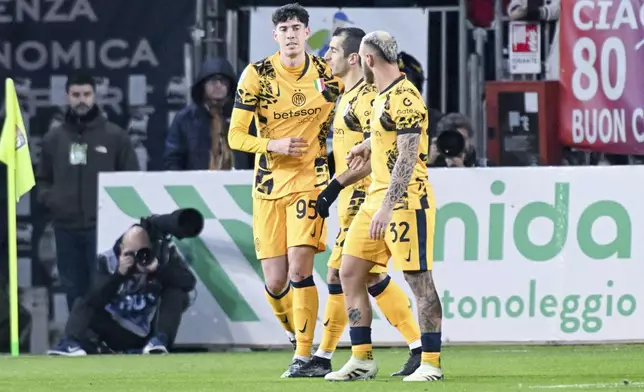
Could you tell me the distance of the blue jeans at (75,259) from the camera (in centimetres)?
1566

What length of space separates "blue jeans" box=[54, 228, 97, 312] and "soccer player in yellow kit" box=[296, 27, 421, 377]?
4404 millimetres

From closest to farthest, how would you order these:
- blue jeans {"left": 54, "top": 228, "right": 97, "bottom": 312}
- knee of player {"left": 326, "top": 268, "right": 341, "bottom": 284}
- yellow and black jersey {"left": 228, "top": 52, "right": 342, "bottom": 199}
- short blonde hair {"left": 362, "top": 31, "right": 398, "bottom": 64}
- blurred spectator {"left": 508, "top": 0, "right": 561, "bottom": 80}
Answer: short blonde hair {"left": 362, "top": 31, "right": 398, "bottom": 64}, knee of player {"left": 326, "top": 268, "right": 341, "bottom": 284}, yellow and black jersey {"left": 228, "top": 52, "right": 342, "bottom": 199}, blue jeans {"left": 54, "top": 228, "right": 97, "bottom": 312}, blurred spectator {"left": 508, "top": 0, "right": 561, "bottom": 80}

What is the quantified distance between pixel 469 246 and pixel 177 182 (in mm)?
2429

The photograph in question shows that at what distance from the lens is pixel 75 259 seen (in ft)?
51.6

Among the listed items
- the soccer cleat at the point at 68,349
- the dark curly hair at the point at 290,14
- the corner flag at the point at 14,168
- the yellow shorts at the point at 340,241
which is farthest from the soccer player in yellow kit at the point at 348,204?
the corner flag at the point at 14,168

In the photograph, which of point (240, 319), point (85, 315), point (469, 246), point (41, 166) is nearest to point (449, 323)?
point (469, 246)

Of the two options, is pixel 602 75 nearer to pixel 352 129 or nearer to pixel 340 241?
pixel 352 129

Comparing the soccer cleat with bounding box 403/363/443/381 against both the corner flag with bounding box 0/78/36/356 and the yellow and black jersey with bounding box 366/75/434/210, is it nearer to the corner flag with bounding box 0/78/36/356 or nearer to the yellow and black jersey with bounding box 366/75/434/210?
the yellow and black jersey with bounding box 366/75/434/210

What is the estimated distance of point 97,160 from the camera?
15969 millimetres

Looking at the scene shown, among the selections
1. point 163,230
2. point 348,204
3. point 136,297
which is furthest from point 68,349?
point 348,204

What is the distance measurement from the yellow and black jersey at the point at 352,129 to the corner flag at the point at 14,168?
4.26 m

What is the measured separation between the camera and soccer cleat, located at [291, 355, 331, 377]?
1152cm

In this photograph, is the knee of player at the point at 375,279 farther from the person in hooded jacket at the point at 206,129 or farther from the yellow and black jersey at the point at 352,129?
the person in hooded jacket at the point at 206,129

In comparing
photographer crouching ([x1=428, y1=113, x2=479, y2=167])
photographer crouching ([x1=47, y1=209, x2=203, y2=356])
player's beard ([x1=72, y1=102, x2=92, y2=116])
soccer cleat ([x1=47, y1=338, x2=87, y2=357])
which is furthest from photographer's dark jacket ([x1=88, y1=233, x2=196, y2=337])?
photographer crouching ([x1=428, y1=113, x2=479, y2=167])
